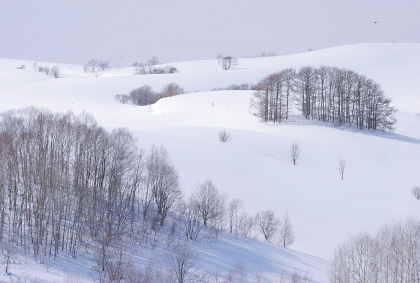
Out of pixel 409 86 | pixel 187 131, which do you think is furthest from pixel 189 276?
pixel 409 86

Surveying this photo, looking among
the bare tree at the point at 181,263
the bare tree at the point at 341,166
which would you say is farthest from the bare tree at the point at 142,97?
the bare tree at the point at 181,263

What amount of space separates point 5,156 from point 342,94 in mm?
56415

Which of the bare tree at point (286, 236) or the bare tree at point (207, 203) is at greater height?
the bare tree at point (207, 203)

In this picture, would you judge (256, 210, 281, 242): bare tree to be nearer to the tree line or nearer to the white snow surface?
the tree line

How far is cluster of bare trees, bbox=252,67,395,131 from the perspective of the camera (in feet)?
219

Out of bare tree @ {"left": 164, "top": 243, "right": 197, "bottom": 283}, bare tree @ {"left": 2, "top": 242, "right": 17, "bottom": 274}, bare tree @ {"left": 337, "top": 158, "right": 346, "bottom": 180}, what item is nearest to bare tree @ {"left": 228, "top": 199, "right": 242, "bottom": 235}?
bare tree @ {"left": 164, "top": 243, "right": 197, "bottom": 283}

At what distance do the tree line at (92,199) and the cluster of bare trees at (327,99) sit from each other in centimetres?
3500

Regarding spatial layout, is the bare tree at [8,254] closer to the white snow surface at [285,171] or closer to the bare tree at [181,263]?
the white snow surface at [285,171]

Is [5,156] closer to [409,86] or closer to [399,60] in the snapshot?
[409,86]

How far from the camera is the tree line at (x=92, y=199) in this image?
2591 centimetres

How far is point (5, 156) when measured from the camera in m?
26.3

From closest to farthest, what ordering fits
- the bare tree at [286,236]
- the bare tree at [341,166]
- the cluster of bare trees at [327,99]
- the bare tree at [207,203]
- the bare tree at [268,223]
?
the bare tree at [286,236] < the bare tree at [268,223] < the bare tree at [207,203] < the bare tree at [341,166] < the cluster of bare trees at [327,99]

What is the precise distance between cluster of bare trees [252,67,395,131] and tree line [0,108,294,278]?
35.0m

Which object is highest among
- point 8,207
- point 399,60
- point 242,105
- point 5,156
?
point 399,60
